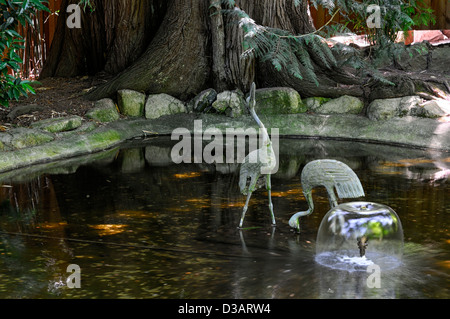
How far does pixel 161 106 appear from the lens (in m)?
9.36

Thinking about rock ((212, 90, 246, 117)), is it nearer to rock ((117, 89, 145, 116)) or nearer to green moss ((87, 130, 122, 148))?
rock ((117, 89, 145, 116))

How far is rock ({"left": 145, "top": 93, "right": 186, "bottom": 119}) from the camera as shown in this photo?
931 cm

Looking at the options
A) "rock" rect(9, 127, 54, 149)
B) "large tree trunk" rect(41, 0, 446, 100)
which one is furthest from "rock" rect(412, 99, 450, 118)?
"rock" rect(9, 127, 54, 149)

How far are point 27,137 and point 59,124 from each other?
0.70 meters

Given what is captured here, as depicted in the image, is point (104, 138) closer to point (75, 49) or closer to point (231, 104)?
point (231, 104)

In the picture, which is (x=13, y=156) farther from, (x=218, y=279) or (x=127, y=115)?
(x=218, y=279)

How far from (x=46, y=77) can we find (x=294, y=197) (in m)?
7.12

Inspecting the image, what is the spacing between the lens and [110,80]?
9.83 meters

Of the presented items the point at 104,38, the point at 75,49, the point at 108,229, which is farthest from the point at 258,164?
the point at 75,49

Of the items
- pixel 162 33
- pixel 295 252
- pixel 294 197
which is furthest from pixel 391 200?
pixel 162 33

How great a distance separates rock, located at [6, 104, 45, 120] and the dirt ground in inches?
1.2

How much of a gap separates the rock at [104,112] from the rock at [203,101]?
3.82 ft

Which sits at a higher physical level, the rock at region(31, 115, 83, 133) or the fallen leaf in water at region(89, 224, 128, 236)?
the rock at region(31, 115, 83, 133)

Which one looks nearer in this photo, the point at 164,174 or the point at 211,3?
the point at 164,174
